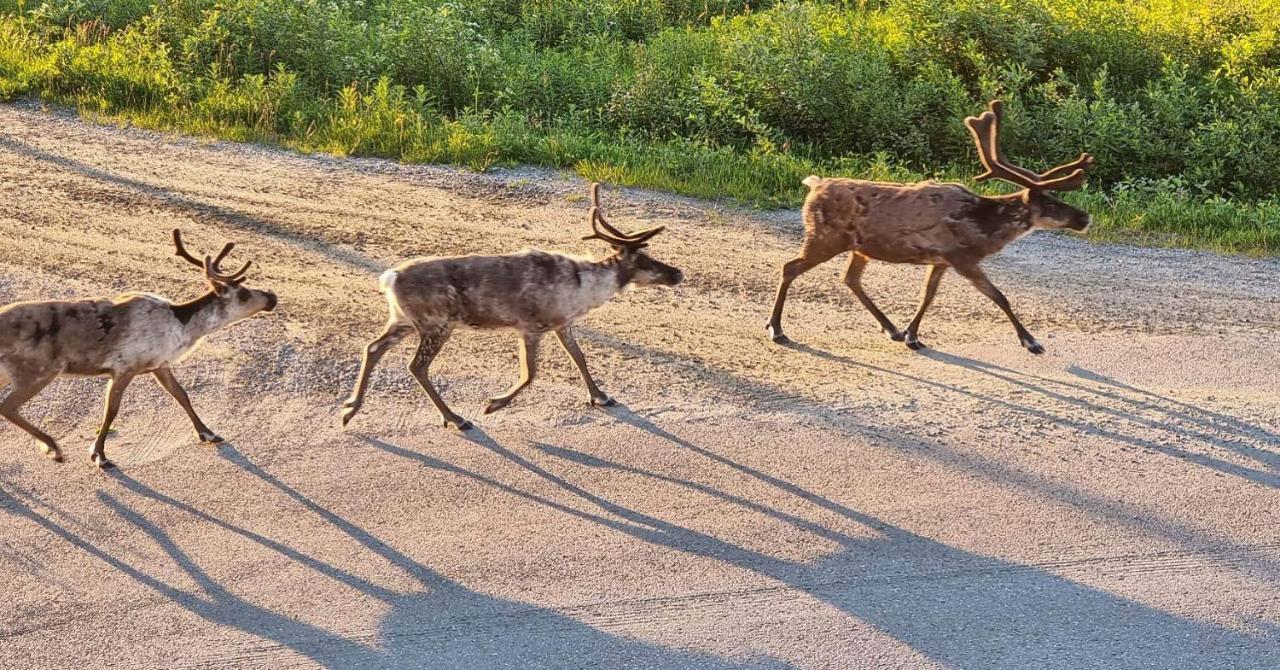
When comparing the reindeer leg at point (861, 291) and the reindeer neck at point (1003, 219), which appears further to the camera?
the reindeer leg at point (861, 291)

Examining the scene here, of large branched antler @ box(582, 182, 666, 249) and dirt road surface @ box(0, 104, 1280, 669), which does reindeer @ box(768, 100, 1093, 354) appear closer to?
dirt road surface @ box(0, 104, 1280, 669)

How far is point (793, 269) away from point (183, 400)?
4418mm

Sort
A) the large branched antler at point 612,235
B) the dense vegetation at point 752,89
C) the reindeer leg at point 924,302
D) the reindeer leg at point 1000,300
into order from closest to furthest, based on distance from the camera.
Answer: the large branched antler at point 612,235 → the reindeer leg at point 1000,300 → the reindeer leg at point 924,302 → the dense vegetation at point 752,89

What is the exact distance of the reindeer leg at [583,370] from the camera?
9023 millimetres

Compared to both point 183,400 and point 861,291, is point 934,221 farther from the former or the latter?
point 183,400

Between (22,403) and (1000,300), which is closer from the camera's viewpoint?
(22,403)

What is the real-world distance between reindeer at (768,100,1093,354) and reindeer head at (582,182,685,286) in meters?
1.14

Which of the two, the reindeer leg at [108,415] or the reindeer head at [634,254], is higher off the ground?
the reindeer head at [634,254]

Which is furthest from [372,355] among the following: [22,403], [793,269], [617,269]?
[793,269]

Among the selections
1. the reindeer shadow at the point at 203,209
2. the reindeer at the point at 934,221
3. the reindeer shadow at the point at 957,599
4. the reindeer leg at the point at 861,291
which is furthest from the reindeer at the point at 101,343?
the reindeer leg at the point at 861,291

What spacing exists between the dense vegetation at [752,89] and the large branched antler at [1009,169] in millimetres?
2540

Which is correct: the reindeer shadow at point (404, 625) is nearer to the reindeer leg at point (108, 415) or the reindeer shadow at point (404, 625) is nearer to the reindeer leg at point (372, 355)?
the reindeer leg at point (108, 415)

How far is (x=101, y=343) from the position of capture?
8281 mm

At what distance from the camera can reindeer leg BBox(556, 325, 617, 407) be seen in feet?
29.6
